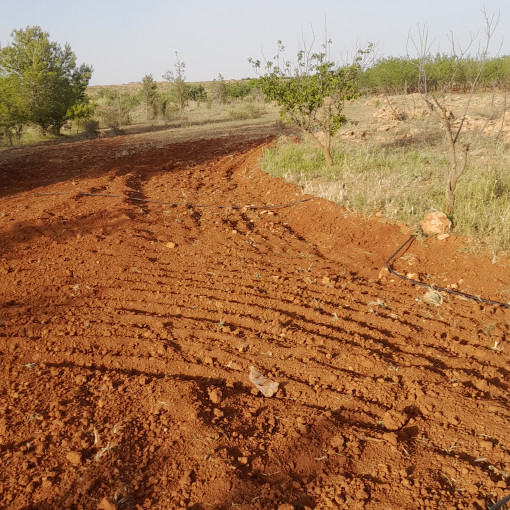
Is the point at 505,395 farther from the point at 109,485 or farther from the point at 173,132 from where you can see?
the point at 173,132

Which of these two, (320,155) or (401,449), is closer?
(401,449)

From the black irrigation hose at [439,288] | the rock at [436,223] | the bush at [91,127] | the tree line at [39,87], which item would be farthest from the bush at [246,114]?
the black irrigation hose at [439,288]

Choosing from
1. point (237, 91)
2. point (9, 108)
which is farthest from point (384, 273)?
point (237, 91)

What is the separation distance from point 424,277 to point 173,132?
14.0 meters

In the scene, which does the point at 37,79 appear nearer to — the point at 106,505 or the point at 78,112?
the point at 78,112

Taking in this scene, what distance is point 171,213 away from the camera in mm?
6234

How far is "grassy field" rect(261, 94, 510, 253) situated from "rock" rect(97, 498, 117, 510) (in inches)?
165

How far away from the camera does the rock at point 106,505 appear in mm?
1898

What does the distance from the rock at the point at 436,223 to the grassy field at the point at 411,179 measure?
0.32 ft

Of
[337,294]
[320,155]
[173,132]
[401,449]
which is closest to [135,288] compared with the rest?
[337,294]

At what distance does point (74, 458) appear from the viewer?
6.98 ft

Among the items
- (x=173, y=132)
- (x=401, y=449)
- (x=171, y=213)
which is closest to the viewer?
(x=401, y=449)

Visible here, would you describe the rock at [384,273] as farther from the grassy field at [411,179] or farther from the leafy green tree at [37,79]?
the leafy green tree at [37,79]

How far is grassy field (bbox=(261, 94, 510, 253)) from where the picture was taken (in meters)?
4.95
